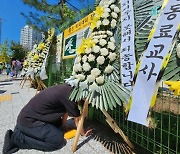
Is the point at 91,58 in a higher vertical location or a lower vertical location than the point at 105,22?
lower

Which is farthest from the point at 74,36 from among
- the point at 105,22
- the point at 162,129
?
the point at 162,129

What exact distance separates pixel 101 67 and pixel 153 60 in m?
0.91

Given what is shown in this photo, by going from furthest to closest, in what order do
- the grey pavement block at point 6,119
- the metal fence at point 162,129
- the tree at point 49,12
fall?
the tree at point 49,12, the grey pavement block at point 6,119, the metal fence at point 162,129

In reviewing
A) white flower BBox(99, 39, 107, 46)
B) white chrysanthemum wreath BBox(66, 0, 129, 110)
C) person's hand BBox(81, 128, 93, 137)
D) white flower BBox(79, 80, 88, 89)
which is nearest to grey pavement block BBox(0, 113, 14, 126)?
person's hand BBox(81, 128, 93, 137)

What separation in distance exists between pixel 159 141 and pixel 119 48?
1.24 m

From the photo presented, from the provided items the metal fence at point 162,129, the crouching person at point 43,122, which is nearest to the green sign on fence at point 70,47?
the crouching person at point 43,122

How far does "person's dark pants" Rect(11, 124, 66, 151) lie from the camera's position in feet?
11.0

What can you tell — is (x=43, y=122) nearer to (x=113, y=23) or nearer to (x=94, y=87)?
(x=94, y=87)

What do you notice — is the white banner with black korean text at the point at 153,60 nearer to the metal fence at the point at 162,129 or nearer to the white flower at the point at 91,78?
the metal fence at the point at 162,129

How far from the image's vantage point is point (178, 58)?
7.28ft

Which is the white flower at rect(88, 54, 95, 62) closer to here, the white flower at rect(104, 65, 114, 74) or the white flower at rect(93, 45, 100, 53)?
the white flower at rect(93, 45, 100, 53)

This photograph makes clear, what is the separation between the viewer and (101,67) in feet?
10.3

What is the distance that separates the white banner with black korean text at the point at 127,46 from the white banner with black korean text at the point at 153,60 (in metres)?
0.32

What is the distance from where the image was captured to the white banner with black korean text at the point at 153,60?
7.47 ft
